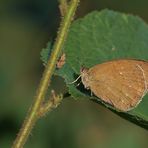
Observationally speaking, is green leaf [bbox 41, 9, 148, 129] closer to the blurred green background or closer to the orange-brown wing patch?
the orange-brown wing patch

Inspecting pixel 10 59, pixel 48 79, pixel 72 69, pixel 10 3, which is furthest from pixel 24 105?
pixel 48 79

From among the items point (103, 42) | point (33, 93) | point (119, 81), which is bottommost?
point (33, 93)

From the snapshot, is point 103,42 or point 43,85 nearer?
point 43,85

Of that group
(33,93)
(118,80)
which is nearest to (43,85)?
(118,80)

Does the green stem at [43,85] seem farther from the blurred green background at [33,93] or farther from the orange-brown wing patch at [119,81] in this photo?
the blurred green background at [33,93]

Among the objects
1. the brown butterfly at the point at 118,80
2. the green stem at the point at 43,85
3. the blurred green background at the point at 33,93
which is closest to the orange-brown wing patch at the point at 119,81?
the brown butterfly at the point at 118,80

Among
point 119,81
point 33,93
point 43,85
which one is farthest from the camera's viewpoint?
point 33,93

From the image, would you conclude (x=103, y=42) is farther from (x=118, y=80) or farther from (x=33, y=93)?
(x=33, y=93)
